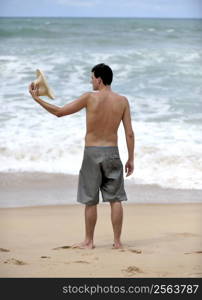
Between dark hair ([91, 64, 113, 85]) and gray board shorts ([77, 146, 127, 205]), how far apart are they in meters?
0.44

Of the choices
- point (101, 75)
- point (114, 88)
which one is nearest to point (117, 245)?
point (101, 75)

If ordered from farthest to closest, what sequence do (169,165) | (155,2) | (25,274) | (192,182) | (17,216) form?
1. (155,2)
2. (169,165)
3. (192,182)
4. (17,216)
5. (25,274)

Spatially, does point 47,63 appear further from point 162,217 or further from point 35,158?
point 162,217

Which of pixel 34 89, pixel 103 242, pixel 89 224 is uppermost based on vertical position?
pixel 34 89

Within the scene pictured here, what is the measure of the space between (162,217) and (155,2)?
40.8 ft

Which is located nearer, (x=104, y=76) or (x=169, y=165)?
(x=104, y=76)

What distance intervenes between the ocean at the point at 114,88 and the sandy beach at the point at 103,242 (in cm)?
148

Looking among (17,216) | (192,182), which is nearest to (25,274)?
(17,216)

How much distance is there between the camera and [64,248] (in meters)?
5.08

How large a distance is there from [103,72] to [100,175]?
67cm

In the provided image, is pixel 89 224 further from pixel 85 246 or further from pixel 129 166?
pixel 129 166

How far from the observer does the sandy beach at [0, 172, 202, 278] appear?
175 inches

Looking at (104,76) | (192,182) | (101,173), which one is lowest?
(192,182)

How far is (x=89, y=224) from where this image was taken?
505 cm
